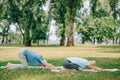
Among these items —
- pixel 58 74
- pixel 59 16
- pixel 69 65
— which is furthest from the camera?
pixel 59 16

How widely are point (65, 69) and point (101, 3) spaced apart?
57908 millimetres

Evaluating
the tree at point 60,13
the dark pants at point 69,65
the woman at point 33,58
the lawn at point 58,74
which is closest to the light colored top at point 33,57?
the woman at point 33,58

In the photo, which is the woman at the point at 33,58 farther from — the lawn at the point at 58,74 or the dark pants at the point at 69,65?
the dark pants at the point at 69,65

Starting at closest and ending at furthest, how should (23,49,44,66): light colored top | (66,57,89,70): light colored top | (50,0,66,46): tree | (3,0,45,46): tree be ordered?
(66,57,89,70): light colored top
(23,49,44,66): light colored top
(3,0,45,46): tree
(50,0,66,46): tree

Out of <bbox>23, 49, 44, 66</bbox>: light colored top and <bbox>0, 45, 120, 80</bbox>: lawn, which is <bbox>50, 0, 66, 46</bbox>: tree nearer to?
<bbox>0, 45, 120, 80</bbox>: lawn

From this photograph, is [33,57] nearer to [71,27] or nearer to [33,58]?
[33,58]

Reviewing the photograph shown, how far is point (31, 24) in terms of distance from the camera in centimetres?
7662

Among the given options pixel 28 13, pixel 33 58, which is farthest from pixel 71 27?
pixel 33 58

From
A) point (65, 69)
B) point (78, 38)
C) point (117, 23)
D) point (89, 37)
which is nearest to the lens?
point (65, 69)

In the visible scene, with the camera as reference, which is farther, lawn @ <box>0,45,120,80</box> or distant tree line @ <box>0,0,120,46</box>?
distant tree line @ <box>0,0,120,46</box>

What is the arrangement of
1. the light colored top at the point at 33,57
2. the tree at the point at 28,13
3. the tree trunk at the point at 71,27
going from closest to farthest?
the light colored top at the point at 33,57, the tree trunk at the point at 71,27, the tree at the point at 28,13

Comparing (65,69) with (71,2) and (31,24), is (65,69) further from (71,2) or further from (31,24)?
(31,24)

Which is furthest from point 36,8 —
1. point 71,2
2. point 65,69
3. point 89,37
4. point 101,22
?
point 65,69

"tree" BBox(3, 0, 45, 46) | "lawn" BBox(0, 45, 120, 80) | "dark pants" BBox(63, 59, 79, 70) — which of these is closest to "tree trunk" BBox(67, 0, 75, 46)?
"tree" BBox(3, 0, 45, 46)
